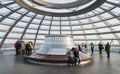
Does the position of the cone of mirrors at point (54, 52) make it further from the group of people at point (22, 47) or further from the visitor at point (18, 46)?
the visitor at point (18, 46)

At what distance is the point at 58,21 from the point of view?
35656 millimetres

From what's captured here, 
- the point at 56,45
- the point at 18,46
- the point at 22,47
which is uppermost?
the point at 56,45

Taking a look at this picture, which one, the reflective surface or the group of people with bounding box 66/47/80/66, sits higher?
the reflective surface

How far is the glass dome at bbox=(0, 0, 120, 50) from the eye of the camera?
22125mm

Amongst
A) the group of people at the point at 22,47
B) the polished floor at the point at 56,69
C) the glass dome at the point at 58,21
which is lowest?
the polished floor at the point at 56,69

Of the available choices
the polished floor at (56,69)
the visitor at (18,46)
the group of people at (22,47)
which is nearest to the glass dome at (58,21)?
the group of people at (22,47)

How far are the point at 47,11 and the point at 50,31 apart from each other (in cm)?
1551

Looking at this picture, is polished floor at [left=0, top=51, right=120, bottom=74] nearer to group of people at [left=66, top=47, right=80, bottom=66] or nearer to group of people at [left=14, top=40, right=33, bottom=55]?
group of people at [left=66, top=47, right=80, bottom=66]

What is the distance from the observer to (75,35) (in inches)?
1551

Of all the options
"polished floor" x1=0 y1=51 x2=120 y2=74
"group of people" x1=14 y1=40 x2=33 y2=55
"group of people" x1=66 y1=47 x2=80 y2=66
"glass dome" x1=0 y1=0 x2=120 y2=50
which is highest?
"glass dome" x1=0 y1=0 x2=120 y2=50

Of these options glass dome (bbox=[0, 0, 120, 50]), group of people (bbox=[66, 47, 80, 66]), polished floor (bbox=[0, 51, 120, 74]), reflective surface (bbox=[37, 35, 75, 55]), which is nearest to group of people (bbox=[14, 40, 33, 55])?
reflective surface (bbox=[37, 35, 75, 55])

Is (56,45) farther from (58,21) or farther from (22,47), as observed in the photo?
(58,21)

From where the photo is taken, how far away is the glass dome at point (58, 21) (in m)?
22.1

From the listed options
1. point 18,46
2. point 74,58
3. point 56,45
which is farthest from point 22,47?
point 74,58
